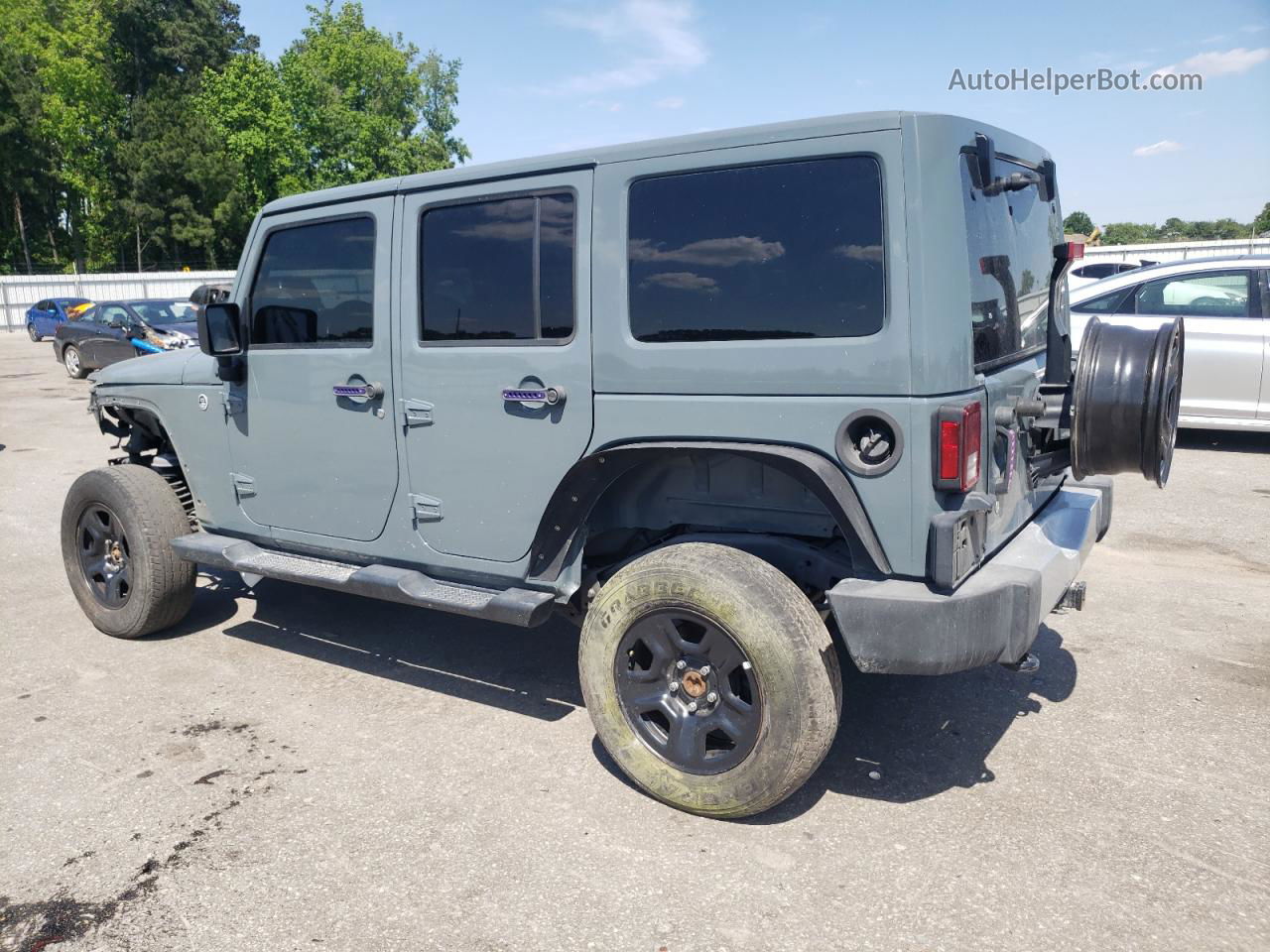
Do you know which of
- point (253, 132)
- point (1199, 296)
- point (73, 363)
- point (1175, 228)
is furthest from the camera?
point (1175, 228)

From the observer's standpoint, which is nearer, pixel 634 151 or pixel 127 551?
pixel 634 151

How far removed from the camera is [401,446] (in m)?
3.96

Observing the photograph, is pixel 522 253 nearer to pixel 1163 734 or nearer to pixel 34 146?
pixel 1163 734

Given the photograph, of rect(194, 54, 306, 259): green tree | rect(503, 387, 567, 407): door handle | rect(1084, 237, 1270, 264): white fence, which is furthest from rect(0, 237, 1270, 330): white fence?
rect(503, 387, 567, 407): door handle

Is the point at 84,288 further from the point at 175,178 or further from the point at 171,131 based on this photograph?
the point at 171,131

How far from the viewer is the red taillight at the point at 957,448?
9.21 feet

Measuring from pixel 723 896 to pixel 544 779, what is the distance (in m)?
0.92

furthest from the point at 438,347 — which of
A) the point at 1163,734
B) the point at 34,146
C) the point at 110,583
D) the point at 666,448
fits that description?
the point at 34,146

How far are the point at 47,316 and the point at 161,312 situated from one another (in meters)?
14.8

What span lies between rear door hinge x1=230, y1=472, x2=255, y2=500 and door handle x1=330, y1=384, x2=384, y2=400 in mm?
810

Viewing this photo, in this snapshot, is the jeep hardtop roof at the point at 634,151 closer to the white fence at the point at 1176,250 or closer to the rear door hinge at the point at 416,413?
the rear door hinge at the point at 416,413

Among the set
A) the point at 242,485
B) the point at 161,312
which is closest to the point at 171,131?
the point at 161,312

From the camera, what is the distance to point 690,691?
323cm

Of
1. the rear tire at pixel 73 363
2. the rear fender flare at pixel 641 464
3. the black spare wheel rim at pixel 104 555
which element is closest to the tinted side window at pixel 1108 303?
the rear fender flare at pixel 641 464
